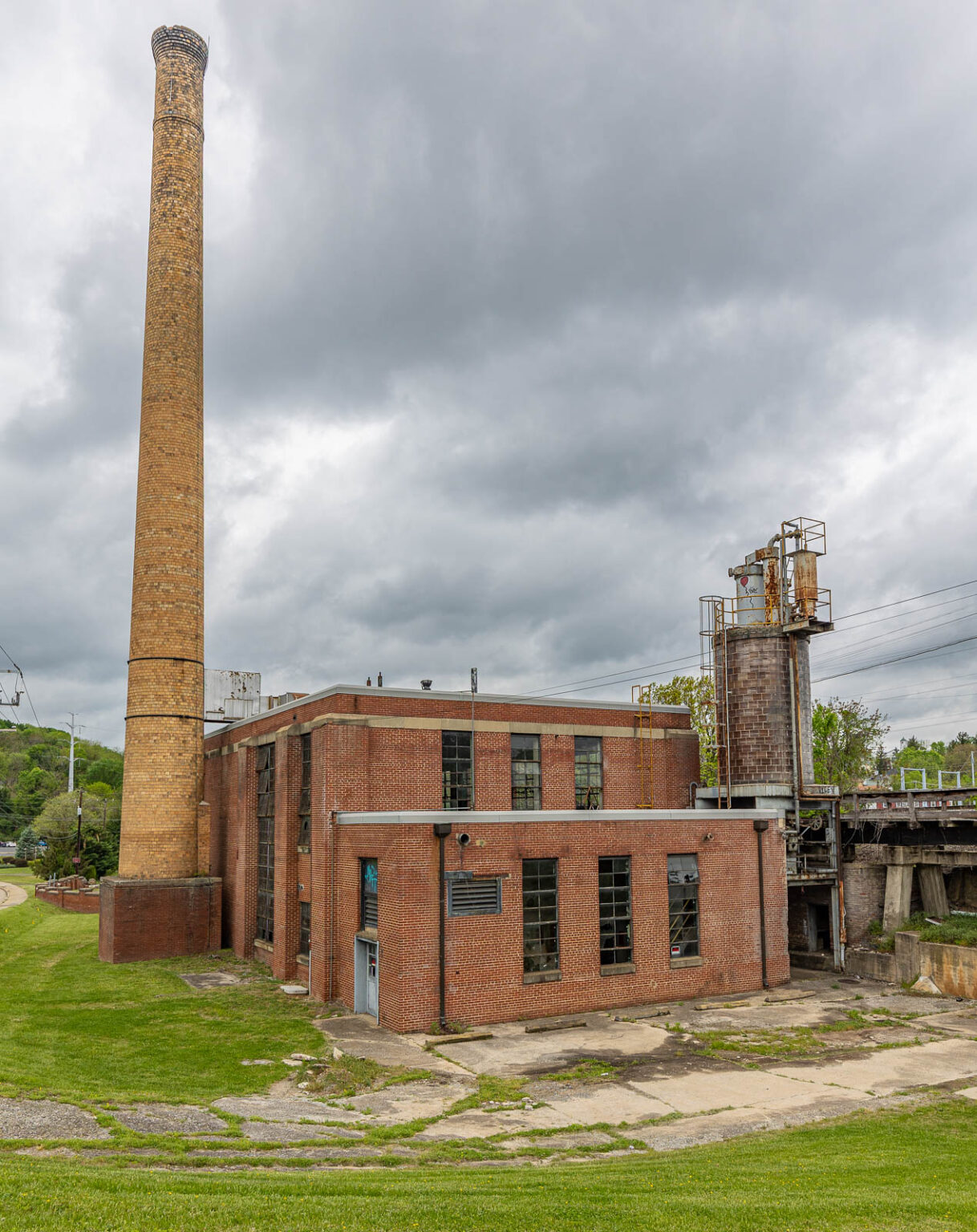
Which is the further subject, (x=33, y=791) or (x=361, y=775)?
(x=33, y=791)

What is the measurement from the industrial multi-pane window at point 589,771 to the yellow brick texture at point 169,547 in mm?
13895

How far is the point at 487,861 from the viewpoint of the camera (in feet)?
73.9

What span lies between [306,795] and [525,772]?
719 cm

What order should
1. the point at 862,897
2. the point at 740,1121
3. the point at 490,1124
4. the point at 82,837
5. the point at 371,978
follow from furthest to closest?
the point at 82,837
the point at 862,897
the point at 371,978
the point at 740,1121
the point at 490,1124

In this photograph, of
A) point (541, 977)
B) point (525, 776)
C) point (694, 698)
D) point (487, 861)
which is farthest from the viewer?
point (694, 698)

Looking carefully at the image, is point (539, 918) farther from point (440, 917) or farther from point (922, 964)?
point (922, 964)

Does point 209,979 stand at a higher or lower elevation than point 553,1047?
lower

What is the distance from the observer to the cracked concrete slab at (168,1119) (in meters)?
13.0

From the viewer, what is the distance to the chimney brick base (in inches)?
1233

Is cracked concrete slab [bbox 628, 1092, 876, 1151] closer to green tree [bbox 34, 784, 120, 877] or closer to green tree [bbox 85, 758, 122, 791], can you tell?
green tree [bbox 34, 784, 120, 877]

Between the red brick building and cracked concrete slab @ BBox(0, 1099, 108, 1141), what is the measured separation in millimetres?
8664

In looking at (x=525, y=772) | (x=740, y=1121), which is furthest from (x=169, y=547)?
(x=740, y=1121)

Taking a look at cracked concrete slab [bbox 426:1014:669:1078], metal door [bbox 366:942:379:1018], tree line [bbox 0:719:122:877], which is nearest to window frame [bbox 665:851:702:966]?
cracked concrete slab [bbox 426:1014:669:1078]

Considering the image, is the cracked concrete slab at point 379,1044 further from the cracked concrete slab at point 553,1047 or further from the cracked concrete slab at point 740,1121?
the cracked concrete slab at point 740,1121
